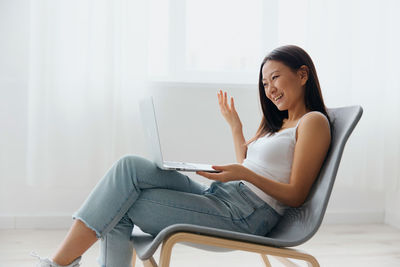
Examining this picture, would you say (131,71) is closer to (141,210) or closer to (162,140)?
(162,140)

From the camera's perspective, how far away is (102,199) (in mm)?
1248

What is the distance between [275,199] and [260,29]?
187cm

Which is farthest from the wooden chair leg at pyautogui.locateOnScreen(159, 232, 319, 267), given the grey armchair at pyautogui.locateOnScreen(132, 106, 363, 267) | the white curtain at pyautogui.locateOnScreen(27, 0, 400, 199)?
the white curtain at pyautogui.locateOnScreen(27, 0, 400, 199)

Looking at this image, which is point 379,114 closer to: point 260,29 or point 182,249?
point 260,29

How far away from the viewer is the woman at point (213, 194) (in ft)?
4.08

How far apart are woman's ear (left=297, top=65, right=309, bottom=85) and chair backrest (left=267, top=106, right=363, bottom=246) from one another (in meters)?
0.17

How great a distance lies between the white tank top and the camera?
1.39 meters

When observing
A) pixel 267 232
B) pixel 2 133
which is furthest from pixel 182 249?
pixel 2 133

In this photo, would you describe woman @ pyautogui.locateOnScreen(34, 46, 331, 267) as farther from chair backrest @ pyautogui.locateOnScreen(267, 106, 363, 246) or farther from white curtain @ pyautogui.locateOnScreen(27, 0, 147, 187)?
white curtain @ pyautogui.locateOnScreen(27, 0, 147, 187)

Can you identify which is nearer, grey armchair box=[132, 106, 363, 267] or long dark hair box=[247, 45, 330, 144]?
grey armchair box=[132, 106, 363, 267]

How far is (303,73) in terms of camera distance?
1505 mm

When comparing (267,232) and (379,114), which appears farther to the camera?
(379,114)

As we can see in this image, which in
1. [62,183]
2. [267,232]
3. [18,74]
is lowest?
[62,183]

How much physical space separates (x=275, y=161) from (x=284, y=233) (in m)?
0.23
